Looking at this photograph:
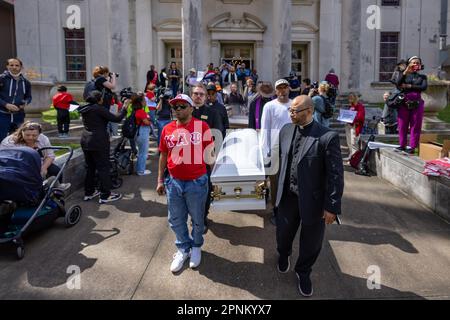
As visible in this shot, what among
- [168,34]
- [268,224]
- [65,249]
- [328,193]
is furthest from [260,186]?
[168,34]

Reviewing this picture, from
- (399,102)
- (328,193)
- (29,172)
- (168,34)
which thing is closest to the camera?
(328,193)

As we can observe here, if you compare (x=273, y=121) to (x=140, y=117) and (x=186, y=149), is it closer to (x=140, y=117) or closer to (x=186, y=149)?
(x=186, y=149)

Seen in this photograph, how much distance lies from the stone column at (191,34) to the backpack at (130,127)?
7680 mm

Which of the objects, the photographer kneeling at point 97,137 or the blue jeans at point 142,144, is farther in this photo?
the blue jeans at point 142,144

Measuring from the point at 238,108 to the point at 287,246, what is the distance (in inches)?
373

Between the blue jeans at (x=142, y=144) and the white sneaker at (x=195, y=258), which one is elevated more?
the blue jeans at (x=142, y=144)

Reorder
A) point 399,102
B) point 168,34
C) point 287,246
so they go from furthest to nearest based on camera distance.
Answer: point 168,34, point 399,102, point 287,246

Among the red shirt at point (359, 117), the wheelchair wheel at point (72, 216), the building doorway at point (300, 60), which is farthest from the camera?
the building doorway at point (300, 60)

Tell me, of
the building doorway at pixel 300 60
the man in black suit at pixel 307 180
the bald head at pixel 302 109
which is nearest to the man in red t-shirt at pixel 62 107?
the man in black suit at pixel 307 180

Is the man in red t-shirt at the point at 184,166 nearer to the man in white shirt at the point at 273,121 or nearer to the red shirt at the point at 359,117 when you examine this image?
the man in white shirt at the point at 273,121

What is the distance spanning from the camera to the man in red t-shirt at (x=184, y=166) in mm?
4027

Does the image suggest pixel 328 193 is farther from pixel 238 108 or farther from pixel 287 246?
pixel 238 108
